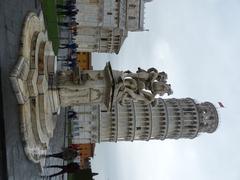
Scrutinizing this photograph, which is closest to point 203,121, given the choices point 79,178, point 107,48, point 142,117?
point 142,117

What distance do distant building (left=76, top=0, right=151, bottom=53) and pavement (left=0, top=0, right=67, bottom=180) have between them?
41.5 meters

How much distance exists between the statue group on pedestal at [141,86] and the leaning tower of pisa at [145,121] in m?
47.7

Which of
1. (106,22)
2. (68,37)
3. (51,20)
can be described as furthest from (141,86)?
(106,22)

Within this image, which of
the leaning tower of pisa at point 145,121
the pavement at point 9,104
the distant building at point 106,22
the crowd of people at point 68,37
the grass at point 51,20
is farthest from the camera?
the leaning tower of pisa at point 145,121

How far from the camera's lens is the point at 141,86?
78.0ft

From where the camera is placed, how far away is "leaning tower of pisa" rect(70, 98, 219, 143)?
241ft

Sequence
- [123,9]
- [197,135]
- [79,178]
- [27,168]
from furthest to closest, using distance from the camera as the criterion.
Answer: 1. [197,135]
2. [123,9]
3. [79,178]
4. [27,168]

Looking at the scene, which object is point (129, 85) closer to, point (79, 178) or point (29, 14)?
point (29, 14)

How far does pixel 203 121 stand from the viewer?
77.8 metres

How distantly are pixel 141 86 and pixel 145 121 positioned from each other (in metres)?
51.3

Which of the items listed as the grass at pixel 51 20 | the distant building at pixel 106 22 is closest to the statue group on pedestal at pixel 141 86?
the grass at pixel 51 20

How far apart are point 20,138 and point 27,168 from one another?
6.50 feet

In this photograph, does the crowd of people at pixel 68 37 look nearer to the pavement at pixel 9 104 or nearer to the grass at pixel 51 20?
the grass at pixel 51 20

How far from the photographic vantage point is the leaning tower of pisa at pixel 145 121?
2891 inches
